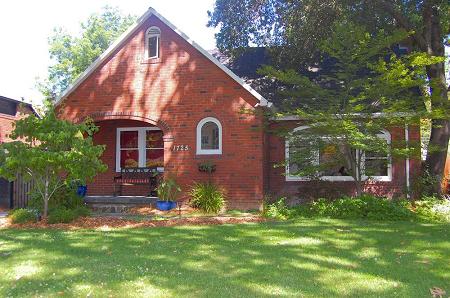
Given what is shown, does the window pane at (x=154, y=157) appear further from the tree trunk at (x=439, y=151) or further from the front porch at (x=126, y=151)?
the tree trunk at (x=439, y=151)

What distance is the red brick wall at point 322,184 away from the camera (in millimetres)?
13398

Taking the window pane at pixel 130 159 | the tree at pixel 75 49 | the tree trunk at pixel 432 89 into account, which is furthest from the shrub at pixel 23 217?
the tree at pixel 75 49

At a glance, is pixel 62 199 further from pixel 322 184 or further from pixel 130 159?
pixel 322 184

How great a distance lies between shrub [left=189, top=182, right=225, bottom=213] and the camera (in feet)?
40.8

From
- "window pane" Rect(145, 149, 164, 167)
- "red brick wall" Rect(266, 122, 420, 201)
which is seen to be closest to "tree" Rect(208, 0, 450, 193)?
"red brick wall" Rect(266, 122, 420, 201)

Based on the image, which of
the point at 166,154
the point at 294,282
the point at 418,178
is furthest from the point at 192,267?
the point at 418,178

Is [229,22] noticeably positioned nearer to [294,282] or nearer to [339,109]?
[339,109]

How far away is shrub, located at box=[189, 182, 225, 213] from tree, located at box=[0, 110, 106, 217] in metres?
3.01

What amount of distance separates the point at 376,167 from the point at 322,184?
1.67 meters

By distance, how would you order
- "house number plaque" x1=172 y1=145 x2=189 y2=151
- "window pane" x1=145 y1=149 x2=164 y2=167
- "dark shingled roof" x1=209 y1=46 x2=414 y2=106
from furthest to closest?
"window pane" x1=145 y1=149 x2=164 y2=167 → "dark shingled roof" x1=209 y1=46 x2=414 y2=106 → "house number plaque" x1=172 y1=145 x2=189 y2=151

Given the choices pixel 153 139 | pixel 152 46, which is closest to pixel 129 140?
pixel 153 139

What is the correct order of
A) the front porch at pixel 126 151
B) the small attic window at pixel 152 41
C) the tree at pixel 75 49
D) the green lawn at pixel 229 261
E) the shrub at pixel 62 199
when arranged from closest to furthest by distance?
the green lawn at pixel 229 261, the shrub at pixel 62 199, the small attic window at pixel 152 41, the front porch at pixel 126 151, the tree at pixel 75 49

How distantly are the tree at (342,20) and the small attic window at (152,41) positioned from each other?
2717mm

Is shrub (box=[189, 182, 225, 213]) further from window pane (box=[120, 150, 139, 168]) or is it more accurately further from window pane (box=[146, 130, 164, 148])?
window pane (box=[120, 150, 139, 168])
